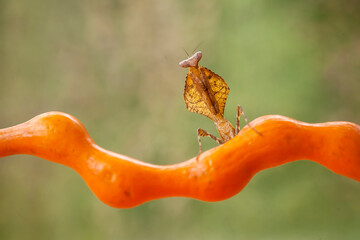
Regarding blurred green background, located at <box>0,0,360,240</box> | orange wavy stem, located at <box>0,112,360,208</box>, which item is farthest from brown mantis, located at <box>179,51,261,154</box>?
blurred green background, located at <box>0,0,360,240</box>

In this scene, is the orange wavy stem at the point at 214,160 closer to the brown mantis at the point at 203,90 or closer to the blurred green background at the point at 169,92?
the brown mantis at the point at 203,90

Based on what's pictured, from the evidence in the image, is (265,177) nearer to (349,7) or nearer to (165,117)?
(165,117)

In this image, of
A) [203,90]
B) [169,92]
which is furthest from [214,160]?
[169,92]

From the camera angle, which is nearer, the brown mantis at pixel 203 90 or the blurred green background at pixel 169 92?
the brown mantis at pixel 203 90

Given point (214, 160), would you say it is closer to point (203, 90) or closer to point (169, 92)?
point (203, 90)

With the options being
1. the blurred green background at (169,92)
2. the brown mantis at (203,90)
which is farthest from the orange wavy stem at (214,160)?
the blurred green background at (169,92)

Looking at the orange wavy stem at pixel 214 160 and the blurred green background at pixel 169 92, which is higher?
the blurred green background at pixel 169 92
